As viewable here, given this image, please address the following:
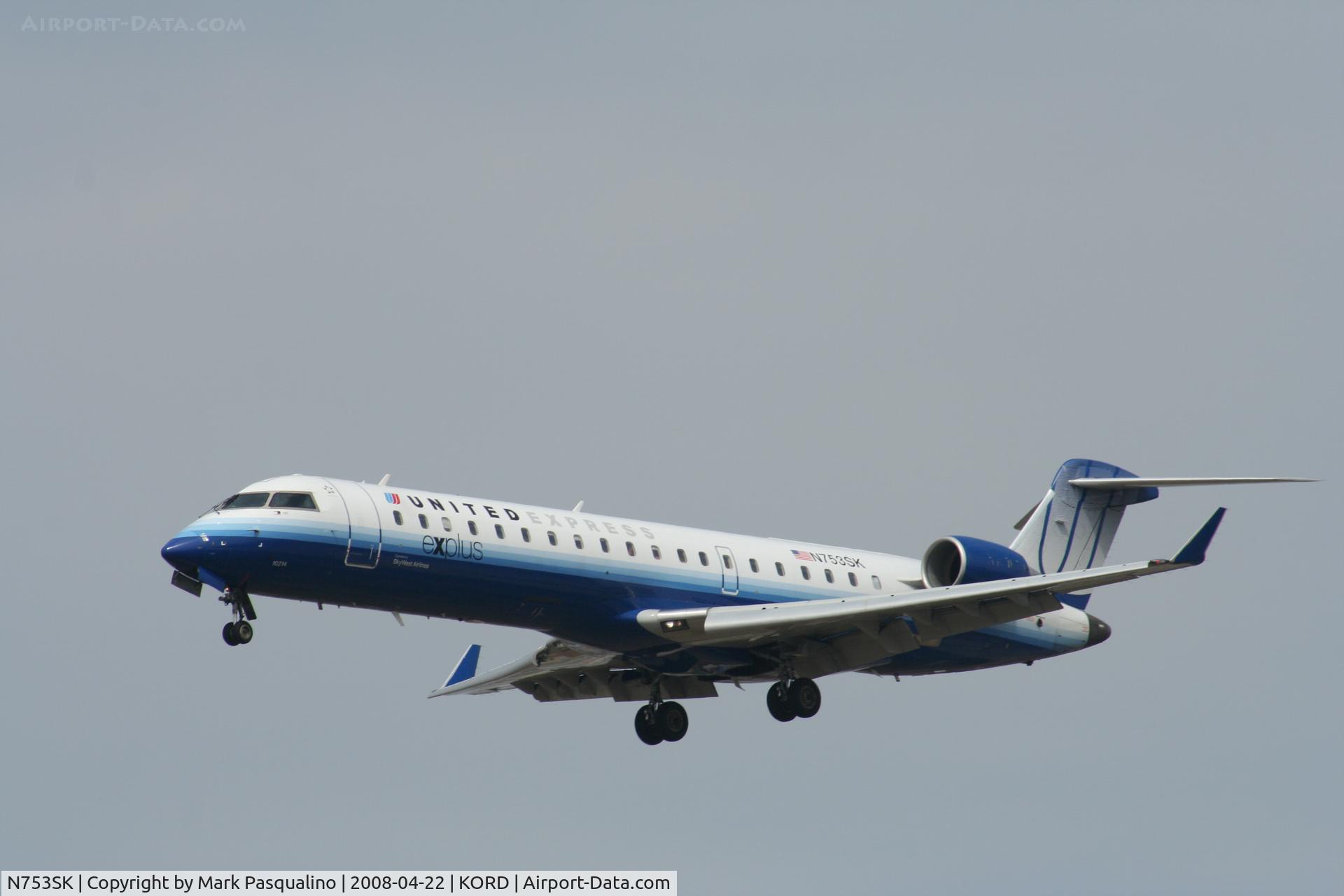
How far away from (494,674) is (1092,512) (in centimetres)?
1174

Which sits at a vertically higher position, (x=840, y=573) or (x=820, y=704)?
(x=840, y=573)

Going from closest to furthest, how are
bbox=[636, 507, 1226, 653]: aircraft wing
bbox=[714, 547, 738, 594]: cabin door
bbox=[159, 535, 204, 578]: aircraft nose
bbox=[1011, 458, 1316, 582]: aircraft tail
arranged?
bbox=[159, 535, 204, 578]: aircraft nose → bbox=[636, 507, 1226, 653]: aircraft wing → bbox=[714, 547, 738, 594]: cabin door → bbox=[1011, 458, 1316, 582]: aircraft tail

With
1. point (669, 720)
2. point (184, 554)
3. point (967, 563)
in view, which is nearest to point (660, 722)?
point (669, 720)

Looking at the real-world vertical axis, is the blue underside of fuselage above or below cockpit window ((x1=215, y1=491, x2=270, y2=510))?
below

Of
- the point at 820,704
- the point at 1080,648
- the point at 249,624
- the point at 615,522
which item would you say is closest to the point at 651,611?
the point at 615,522

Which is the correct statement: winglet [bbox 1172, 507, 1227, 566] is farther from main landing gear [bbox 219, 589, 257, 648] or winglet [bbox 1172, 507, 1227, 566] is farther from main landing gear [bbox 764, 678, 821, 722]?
main landing gear [bbox 219, 589, 257, 648]

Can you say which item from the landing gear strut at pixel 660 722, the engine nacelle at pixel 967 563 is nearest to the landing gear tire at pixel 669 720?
the landing gear strut at pixel 660 722

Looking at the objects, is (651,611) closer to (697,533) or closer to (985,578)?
(697,533)

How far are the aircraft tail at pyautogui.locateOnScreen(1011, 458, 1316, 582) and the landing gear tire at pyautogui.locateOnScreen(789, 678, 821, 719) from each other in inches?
231

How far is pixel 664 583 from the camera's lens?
32844mm

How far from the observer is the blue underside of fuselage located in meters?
29.1

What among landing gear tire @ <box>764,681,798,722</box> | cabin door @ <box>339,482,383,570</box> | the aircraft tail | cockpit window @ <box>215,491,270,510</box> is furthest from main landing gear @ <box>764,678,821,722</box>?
cockpit window @ <box>215,491,270,510</box>

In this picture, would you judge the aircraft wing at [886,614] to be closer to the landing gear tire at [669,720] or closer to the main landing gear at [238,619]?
the landing gear tire at [669,720]

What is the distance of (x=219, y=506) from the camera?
29875 millimetres
